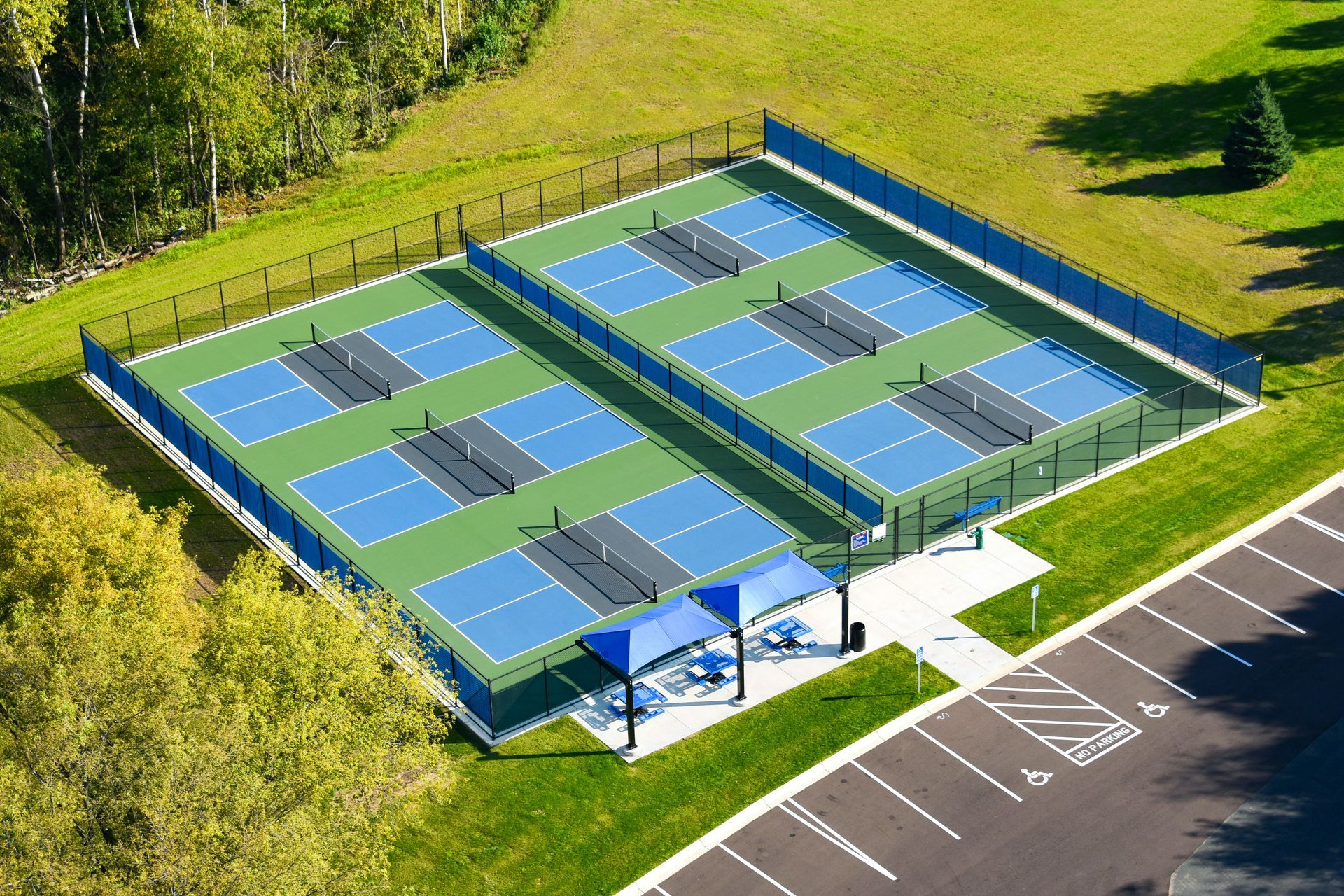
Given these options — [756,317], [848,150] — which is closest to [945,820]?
[756,317]

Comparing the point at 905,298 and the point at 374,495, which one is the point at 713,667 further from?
the point at 905,298

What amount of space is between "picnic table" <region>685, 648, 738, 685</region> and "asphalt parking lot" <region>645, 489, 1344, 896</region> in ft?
15.3

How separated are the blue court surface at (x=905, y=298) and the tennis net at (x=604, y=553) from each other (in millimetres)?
15606

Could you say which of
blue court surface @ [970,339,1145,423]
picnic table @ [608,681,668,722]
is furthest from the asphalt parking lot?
blue court surface @ [970,339,1145,423]

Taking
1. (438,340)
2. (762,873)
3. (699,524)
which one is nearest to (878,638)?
(699,524)

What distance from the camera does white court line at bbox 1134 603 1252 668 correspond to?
48.7 metres

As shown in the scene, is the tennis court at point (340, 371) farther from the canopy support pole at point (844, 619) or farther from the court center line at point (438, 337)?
the canopy support pole at point (844, 619)

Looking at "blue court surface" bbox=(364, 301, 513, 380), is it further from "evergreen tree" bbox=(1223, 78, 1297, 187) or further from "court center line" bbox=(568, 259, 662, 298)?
"evergreen tree" bbox=(1223, 78, 1297, 187)

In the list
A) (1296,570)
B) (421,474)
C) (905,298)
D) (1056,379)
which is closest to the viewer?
(1296,570)

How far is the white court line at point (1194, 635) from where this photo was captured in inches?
1916

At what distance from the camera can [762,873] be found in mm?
42344

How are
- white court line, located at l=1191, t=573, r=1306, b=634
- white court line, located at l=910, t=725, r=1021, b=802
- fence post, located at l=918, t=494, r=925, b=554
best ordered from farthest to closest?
1. fence post, located at l=918, t=494, r=925, b=554
2. white court line, located at l=1191, t=573, r=1306, b=634
3. white court line, located at l=910, t=725, r=1021, b=802

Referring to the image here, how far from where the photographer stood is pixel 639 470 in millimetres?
57906

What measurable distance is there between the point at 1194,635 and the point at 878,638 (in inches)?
335
